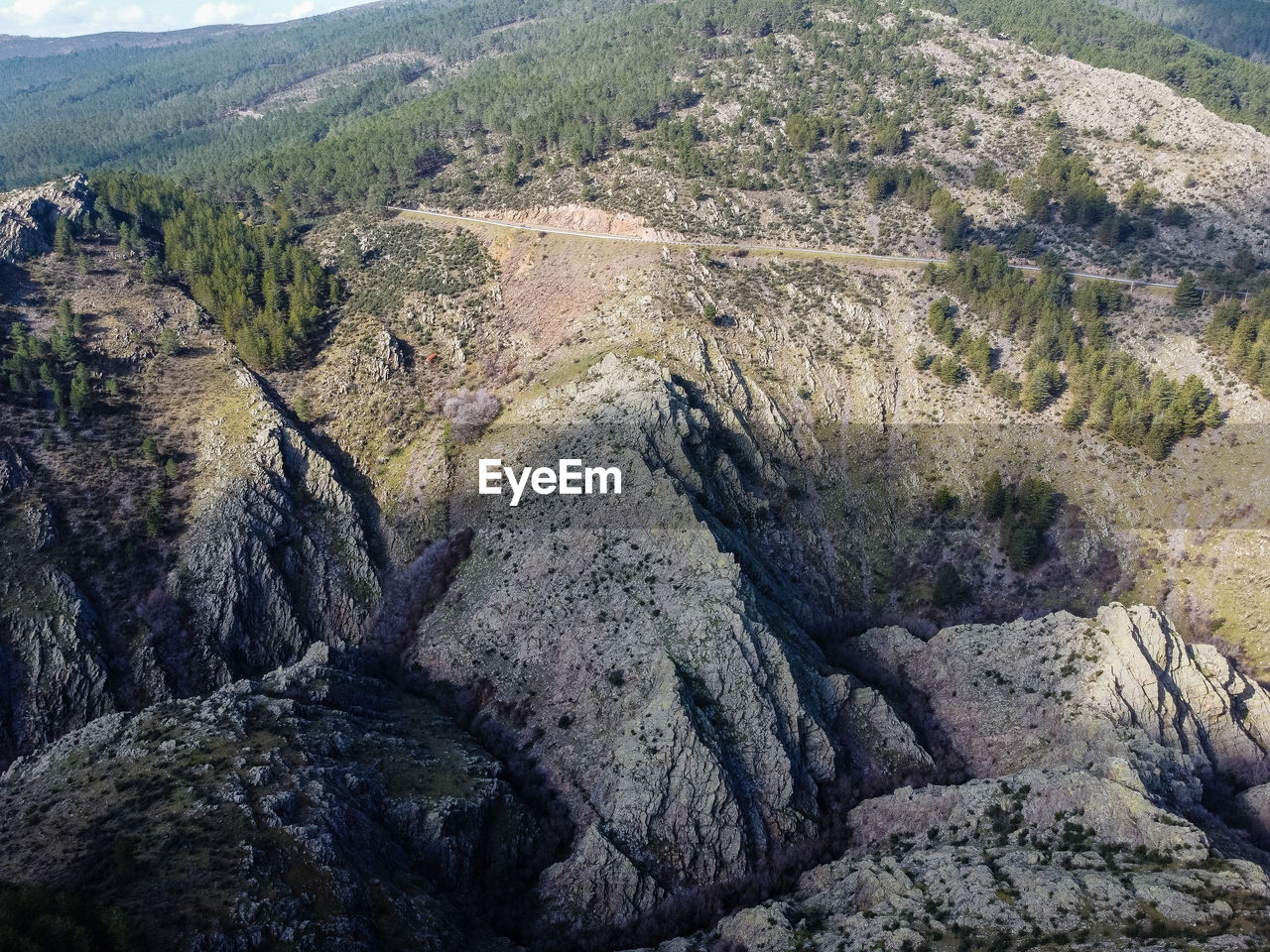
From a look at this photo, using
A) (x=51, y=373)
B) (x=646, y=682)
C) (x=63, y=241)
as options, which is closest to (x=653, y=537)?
(x=646, y=682)

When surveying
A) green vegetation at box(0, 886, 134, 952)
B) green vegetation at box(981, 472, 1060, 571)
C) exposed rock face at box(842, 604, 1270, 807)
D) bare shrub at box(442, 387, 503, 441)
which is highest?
bare shrub at box(442, 387, 503, 441)

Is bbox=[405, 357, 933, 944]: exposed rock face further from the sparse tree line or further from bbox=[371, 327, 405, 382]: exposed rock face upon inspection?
the sparse tree line

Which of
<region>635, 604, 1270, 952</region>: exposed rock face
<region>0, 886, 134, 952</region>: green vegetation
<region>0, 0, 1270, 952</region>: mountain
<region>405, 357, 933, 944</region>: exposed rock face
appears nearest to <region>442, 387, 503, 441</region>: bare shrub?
<region>0, 0, 1270, 952</region>: mountain

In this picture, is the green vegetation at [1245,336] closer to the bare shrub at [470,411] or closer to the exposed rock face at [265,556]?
the bare shrub at [470,411]

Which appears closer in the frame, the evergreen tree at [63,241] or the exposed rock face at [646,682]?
the exposed rock face at [646,682]
